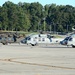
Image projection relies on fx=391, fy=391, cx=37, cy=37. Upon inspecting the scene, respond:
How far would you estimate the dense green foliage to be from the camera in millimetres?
149525

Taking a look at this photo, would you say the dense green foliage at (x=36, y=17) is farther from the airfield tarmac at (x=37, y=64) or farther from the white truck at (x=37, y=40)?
the airfield tarmac at (x=37, y=64)

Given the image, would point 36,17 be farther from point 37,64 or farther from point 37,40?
point 37,64

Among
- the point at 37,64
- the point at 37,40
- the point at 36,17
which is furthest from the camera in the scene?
the point at 36,17

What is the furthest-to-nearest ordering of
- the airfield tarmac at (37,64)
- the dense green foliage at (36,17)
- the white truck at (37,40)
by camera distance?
the dense green foliage at (36,17) → the white truck at (37,40) → the airfield tarmac at (37,64)

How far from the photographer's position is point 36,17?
7136 inches

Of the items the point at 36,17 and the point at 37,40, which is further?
the point at 36,17

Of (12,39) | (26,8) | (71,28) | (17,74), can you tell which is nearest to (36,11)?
(26,8)

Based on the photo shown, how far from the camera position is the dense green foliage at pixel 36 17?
491 feet

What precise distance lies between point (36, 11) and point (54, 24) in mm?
12247

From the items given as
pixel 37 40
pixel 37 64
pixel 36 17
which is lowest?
pixel 37 64

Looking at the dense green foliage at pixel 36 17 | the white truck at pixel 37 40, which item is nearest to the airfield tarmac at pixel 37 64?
the white truck at pixel 37 40

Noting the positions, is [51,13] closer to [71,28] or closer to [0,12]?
[71,28]

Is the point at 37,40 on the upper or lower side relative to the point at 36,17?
lower

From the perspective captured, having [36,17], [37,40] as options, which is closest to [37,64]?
[37,40]
